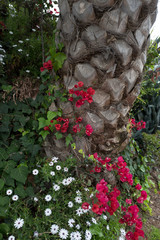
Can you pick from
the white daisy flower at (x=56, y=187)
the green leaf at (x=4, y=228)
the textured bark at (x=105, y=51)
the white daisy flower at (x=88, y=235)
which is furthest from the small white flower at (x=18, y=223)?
the textured bark at (x=105, y=51)

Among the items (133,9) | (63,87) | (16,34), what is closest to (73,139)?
(63,87)

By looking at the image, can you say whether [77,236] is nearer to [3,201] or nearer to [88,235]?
[88,235]

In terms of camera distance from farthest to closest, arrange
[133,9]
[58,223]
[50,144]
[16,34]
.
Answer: [16,34] < [50,144] < [133,9] < [58,223]

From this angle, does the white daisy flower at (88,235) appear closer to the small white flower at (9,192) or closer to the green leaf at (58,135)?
the small white flower at (9,192)

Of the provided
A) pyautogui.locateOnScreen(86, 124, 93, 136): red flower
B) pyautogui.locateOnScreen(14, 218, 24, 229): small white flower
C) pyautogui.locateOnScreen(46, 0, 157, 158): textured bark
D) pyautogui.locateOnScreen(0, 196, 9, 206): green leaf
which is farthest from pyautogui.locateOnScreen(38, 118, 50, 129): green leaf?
pyautogui.locateOnScreen(14, 218, 24, 229): small white flower

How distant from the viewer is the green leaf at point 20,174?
1.61m

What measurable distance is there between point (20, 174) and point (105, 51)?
54.7 inches

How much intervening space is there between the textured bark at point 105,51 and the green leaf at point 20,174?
655mm

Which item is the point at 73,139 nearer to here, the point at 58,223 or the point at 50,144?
the point at 50,144

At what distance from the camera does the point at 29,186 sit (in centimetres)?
171

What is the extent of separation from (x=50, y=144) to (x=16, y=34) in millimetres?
1773

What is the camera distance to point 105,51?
1608 millimetres

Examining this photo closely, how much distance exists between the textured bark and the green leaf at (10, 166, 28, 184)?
2.15 ft

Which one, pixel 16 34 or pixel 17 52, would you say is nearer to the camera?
pixel 17 52
